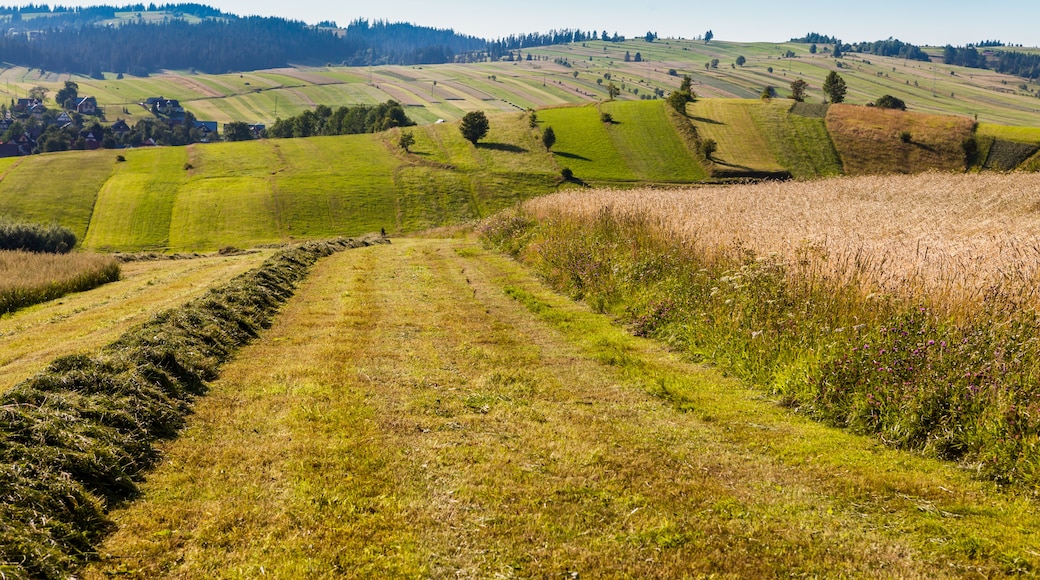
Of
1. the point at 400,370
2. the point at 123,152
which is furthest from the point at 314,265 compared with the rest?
the point at 123,152

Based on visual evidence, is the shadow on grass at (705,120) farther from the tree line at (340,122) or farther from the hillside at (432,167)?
the tree line at (340,122)

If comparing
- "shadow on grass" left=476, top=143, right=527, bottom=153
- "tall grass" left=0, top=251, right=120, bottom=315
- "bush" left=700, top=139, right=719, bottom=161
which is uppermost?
"bush" left=700, top=139, right=719, bottom=161

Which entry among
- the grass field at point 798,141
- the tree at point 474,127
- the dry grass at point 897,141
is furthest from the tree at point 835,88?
the tree at point 474,127

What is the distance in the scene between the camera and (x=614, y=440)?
8984 mm

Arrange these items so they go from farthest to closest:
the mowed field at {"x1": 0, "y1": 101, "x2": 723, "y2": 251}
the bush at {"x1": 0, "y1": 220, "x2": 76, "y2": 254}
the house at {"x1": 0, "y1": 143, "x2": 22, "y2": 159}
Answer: the house at {"x1": 0, "y1": 143, "x2": 22, "y2": 159}
the mowed field at {"x1": 0, "y1": 101, "x2": 723, "y2": 251}
the bush at {"x1": 0, "y1": 220, "x2": 76, "y2": 254}

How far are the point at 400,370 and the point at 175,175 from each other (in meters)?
100

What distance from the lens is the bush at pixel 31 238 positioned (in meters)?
54.7

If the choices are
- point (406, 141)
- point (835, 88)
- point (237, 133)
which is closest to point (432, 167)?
point (406, 141)

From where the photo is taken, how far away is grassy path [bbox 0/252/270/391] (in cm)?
1482

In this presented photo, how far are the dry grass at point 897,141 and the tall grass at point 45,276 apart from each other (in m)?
88.5

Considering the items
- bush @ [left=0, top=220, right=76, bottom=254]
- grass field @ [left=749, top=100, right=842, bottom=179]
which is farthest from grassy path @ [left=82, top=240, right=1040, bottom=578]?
grass field @ [left=749, top=100, right=842, bottom=179]

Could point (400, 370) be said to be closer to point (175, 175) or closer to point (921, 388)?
point (921, 388)

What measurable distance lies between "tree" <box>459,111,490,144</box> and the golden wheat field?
8235 cm

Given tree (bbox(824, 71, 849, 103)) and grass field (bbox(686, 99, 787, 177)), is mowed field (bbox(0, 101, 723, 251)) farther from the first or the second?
tree (bbox(824, 71, 849, 103))
